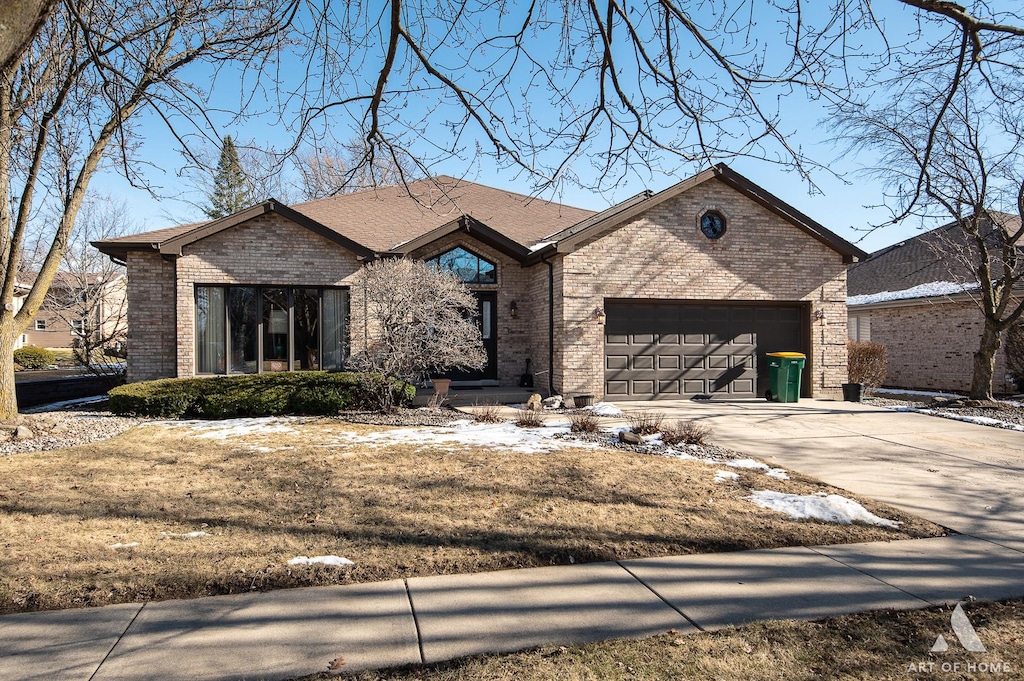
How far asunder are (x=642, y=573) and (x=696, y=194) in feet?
39.7

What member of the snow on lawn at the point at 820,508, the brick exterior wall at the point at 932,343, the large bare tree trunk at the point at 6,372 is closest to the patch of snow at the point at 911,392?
the brick exterior wall at the point at 932,343

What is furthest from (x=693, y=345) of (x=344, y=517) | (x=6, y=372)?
(x=6, y=372)

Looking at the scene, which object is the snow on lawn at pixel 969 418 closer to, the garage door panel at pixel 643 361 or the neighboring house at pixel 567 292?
the neighboring house at pixel 567 292

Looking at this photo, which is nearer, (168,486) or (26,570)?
(26,570)

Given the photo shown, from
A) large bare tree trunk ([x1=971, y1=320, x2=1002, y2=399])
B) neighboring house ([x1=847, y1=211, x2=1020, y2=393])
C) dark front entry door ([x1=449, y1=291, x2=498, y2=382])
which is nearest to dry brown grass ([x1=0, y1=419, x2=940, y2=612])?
dark front entry door ([x1=449, y1=291, x2=498, y2=382])

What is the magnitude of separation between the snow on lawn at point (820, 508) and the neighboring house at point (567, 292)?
303 inches

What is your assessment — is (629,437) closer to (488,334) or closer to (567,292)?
(567,292)

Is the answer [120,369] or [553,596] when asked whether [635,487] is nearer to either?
[553,596]

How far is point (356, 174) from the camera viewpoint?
565cm

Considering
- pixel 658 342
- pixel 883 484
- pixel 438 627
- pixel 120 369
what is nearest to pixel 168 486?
pixel 438 627

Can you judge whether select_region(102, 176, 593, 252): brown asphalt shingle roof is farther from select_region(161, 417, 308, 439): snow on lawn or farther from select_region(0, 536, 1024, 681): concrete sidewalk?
select_region(0, 536, 1024, 681): concrete sidewalk

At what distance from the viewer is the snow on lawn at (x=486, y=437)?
8.84 meters

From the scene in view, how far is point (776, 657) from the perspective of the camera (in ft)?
10.2

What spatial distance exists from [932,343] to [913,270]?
3795 mm
